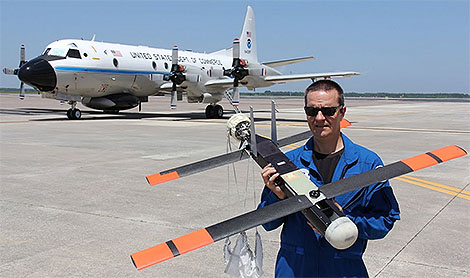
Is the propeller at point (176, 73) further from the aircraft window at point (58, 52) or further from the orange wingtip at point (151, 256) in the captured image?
the orange wingtip at point (151, 256)

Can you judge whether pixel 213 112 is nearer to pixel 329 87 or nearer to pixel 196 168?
pixel 196 168

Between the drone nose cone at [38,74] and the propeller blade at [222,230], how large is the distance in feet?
70.0

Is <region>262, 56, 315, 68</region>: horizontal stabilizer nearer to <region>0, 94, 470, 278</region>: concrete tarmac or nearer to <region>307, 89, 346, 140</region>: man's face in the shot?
<region>0, 94, 470, 278</region>: concrete tarmac

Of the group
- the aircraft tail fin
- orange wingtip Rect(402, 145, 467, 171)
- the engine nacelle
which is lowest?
the engine nacelle

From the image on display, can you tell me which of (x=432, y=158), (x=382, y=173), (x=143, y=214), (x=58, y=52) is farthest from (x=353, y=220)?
(x=58, y=52)

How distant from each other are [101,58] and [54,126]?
496 centimetres

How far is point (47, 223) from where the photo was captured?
238 inches

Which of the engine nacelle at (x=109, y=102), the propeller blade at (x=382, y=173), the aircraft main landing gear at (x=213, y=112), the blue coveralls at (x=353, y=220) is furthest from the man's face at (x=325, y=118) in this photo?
the aircraft main landing gear at (x=213, y=112)

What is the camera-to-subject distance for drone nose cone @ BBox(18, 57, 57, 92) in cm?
2142

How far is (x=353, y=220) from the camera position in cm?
239

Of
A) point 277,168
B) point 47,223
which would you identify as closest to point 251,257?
point 277,168

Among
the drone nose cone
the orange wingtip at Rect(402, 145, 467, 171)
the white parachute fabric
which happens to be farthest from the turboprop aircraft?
the orange wingtip at Rect(402, 145, 467, 171)

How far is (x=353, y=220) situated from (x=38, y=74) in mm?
21468

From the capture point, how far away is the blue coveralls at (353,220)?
2400mm
